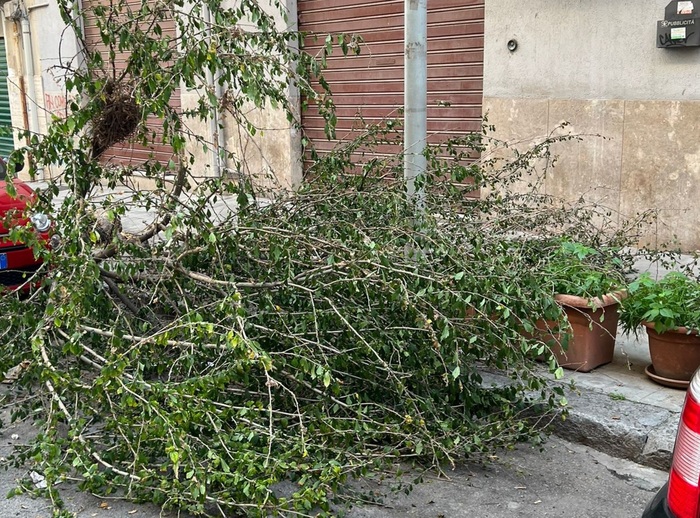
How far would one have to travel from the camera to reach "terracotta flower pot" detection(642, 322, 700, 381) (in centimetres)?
491

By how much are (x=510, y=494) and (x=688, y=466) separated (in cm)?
183

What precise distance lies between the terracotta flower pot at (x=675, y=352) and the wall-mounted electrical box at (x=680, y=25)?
403 centimetres

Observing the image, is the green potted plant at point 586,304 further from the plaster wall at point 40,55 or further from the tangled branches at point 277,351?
the plaster wall at point 40,55

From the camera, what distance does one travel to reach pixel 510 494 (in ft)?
13.4

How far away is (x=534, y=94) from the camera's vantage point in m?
9.36

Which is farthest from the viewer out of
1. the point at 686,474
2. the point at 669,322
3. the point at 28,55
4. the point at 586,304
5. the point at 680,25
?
the point at 28,55

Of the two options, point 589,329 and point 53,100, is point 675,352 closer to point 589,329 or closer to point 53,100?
point 589,329

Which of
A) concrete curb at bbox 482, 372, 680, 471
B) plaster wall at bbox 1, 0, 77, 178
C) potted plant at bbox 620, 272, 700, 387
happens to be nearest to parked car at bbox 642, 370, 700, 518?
concrete curb at bbox 482, 372, 680, 471

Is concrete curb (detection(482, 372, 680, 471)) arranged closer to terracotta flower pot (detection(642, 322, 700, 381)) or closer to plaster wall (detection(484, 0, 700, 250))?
terracotta flower pot (detection(642, 322, 700, 381))

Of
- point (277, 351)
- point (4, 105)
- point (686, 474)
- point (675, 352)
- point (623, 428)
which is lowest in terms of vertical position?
point (623, 428)

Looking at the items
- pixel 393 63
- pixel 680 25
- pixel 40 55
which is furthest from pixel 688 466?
pixel 40 55

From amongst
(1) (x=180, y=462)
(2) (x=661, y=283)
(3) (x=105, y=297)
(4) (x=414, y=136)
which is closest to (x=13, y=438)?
(3) (x=105, y=297)

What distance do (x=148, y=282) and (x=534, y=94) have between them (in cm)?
567

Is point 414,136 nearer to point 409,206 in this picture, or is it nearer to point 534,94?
point 409,206
